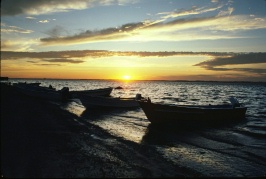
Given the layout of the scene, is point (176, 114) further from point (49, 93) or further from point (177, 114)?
point (49, 93)

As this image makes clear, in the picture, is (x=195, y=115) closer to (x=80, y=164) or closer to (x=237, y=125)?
(x=237, y=125)

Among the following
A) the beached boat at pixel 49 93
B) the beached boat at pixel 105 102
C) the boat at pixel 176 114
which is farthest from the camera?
the beached boat at pixel 49 93

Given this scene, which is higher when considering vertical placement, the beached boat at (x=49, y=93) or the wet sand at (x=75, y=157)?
the beached boat at (x=49, y=93)

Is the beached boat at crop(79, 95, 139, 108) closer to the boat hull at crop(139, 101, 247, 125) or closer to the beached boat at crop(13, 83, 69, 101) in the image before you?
the beached boat at crop(13, 83, 69, 101)

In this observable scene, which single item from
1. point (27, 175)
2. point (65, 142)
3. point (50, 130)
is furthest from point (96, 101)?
point (27, 175)

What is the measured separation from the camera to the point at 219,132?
18703mm

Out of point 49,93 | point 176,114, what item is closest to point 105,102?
point 49,93

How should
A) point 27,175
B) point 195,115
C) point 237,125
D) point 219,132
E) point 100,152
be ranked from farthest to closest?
point 237,125, point 195,115, point 219,132, point 100,152, point 27,175

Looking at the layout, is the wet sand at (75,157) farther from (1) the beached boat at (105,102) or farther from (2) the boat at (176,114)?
(1) the beached boat at (105,102)

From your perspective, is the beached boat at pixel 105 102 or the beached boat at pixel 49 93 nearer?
the beached boat at pixel 105 102

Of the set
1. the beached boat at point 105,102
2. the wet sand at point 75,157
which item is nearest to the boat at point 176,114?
the wet sand at point 75,157

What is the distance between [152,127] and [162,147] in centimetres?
594

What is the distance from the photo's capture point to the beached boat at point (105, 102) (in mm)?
29109

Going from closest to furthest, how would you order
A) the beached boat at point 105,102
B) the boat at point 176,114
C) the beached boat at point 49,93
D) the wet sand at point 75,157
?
the wet sand at point 75,157
the boat at point 176,114
the beached boat at point 105,102
the beached boat at point 49,93
